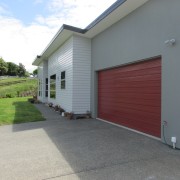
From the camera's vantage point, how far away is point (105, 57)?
33.4 ft

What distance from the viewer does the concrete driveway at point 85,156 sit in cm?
425

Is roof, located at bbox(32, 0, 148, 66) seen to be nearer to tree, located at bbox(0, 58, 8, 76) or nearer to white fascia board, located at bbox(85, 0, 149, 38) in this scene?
white fascia board, located at bbox(85, 0, 149, 38)

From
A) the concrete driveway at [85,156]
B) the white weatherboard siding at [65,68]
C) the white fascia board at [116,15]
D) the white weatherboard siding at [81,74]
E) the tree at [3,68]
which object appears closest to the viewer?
the concrete driveway at [85,156]

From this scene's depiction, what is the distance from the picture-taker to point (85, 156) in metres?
5.30

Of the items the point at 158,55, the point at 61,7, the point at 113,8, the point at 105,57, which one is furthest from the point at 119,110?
the point at 61,7

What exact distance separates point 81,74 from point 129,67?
12.3 feet

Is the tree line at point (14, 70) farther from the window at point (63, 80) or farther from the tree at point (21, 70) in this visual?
the window at point (63, 80)

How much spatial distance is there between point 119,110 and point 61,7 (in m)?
5.27

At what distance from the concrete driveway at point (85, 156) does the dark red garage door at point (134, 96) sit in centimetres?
58

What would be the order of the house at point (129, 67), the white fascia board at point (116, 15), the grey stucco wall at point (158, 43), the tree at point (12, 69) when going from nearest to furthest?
the grey stucco wall at point (158, 43)
the house at point (129, 67)
the white fascia board at point (116, 15)
the tree at point (12, 69)

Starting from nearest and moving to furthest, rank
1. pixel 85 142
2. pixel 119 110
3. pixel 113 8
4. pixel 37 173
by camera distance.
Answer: pixel 37 173 → pixel 85 142 → pixel 113 8 → pixel 119 110

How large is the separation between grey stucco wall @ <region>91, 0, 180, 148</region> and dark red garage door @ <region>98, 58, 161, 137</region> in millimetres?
396

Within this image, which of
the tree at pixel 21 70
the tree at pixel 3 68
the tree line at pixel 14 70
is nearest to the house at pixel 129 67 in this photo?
the tree at pixel 3 68

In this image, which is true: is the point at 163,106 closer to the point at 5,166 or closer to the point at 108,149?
the point at 108,149
